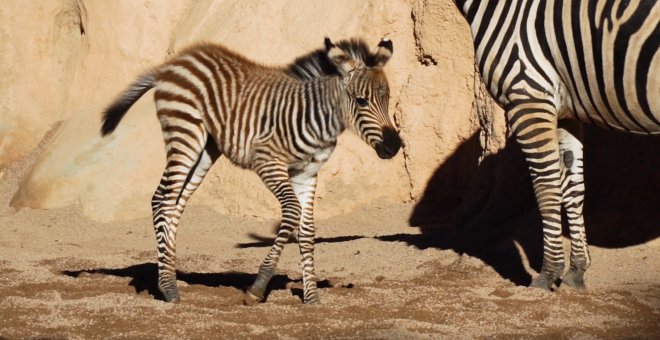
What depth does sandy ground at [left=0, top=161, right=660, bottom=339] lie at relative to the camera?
6.88 meters

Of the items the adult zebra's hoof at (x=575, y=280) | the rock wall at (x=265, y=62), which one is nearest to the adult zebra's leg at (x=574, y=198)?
the adult zebra's hoof at (x=575, y=280)

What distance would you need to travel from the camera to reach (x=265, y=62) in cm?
1275

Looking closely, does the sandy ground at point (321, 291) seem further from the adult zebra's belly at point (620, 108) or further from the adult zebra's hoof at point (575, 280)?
the adult zebra's belly at point (620, 108)

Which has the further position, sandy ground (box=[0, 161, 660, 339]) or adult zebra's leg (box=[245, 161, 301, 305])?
adult zebra's leg (box=[245, 161, 301, 305])

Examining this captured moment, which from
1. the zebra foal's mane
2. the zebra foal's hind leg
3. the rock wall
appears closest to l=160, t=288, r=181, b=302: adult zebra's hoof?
the zebra foal's hind leg

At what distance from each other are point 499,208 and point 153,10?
694 centimetres

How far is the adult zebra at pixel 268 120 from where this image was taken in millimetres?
7859

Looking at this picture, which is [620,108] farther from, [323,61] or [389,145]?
[323,61]

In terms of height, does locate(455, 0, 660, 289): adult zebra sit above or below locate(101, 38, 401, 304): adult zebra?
above

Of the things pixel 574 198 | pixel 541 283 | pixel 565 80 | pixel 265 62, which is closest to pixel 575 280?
pixel 541 283

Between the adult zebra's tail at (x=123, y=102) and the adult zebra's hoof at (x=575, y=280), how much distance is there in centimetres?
391

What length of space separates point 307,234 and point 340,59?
4.66ft

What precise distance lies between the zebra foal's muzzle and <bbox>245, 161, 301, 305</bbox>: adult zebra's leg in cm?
78

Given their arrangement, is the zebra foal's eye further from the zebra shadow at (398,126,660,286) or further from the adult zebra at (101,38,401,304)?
the zebra shadow at (398,126,660,286)
